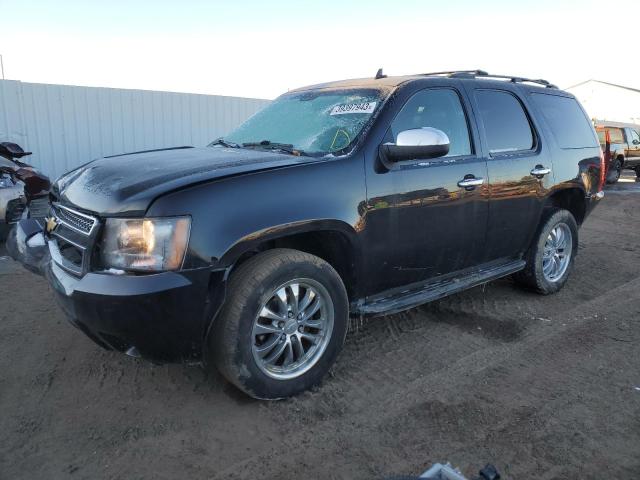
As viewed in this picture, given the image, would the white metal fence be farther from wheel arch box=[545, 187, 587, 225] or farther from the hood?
wheel arch box=[545, 187, 587, 225]

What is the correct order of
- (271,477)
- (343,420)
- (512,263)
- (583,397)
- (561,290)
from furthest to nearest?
(561,290), (512,263), (583,397), (343,420), (271,477)

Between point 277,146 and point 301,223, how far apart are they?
2.92 feet

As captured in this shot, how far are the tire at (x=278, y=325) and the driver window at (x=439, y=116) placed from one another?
1124 millimetres

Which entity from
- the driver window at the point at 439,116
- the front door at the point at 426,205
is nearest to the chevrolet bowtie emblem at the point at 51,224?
the front door at the point at 426,205

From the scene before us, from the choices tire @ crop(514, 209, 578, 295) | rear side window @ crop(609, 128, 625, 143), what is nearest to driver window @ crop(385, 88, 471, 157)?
tire @ crop(514, 209, 578, 295)

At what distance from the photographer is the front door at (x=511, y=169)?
3.96m

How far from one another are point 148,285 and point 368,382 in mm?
1511

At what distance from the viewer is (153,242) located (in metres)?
2.43

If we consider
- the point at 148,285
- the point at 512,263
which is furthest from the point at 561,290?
the point at 148,285

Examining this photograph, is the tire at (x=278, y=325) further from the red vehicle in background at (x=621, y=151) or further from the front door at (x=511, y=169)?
the red vehicle in background at (x=621, y=151)

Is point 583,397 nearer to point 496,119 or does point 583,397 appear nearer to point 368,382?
point 368,382

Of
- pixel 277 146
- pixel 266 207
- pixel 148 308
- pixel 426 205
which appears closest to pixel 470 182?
pixel 426 205

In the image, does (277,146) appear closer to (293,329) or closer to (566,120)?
(293,329)

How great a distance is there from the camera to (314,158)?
10.0 ft
